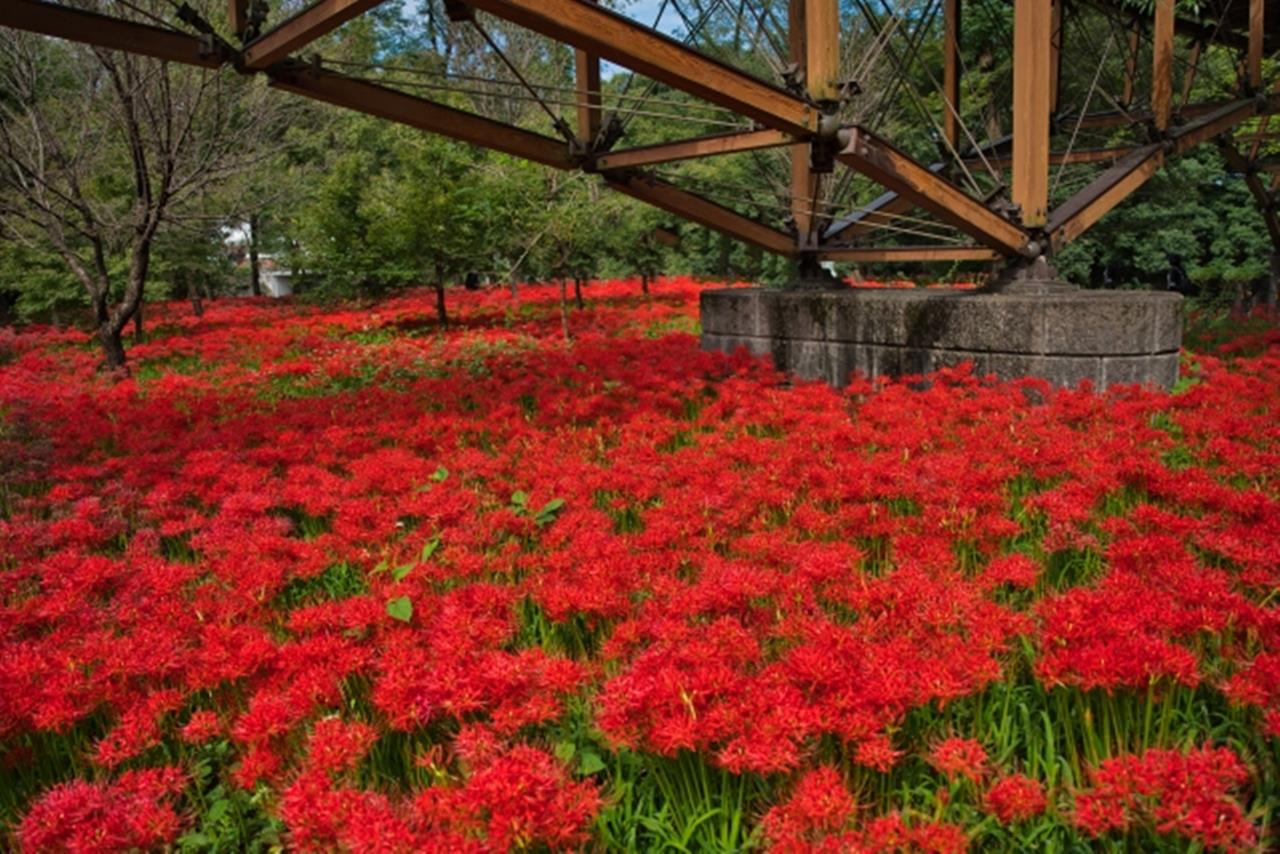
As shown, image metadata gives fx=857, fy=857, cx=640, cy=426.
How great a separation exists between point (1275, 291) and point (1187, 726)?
16.1 metres

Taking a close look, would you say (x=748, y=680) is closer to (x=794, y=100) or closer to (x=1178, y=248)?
(x=794, y=100)

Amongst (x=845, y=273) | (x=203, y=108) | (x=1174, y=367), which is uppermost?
(x=203, y=108)

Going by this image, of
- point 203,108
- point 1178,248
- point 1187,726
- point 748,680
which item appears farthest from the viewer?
point 1178,248

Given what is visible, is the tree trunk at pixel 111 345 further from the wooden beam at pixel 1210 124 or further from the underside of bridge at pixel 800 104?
the wooden beam at pixel 1210 124

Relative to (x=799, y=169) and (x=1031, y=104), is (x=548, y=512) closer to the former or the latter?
(x=1031, y=104)

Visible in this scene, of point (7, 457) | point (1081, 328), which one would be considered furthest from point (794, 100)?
point (7, 457)

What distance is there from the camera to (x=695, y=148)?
657cm

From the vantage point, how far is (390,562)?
327cm

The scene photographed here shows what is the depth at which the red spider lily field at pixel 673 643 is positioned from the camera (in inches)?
71.7

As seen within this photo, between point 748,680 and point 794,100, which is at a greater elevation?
point 794,100

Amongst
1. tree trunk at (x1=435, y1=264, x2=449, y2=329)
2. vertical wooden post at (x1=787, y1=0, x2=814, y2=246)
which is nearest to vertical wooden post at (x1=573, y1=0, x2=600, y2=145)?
vertical wooden post at (x1=787, y1=0, x2=814, y2=246)

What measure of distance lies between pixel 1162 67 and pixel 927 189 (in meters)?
4.12

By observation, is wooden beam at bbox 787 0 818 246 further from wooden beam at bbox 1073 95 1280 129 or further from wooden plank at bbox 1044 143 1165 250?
wooden beam at bbox 1073 95 1280 129

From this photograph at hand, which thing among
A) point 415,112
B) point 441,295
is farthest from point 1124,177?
point 441,295
